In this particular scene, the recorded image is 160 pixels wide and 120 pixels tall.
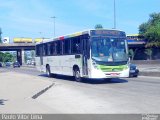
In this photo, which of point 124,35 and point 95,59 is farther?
point 124,35

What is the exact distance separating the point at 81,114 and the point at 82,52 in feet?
40.6

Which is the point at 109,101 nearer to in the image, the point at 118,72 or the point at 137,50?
the point at 118,72

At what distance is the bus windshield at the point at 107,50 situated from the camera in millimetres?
21844

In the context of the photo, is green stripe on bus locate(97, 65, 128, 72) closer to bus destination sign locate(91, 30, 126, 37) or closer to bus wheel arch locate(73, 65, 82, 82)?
bus destination sign locate(91, 30, 126, 37)

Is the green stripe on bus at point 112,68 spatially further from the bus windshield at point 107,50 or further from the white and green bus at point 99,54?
the bus windshield at point 107,50

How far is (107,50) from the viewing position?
21.9 m

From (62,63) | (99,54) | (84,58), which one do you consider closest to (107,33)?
(99,54)

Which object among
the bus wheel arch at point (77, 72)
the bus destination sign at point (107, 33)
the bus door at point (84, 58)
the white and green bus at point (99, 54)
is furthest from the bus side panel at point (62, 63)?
the bus destination sign at point (107, 33)

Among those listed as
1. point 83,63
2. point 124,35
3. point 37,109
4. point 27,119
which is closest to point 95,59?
point 83,63

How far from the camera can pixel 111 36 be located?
22531 millimetres

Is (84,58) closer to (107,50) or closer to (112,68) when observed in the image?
(107,50)

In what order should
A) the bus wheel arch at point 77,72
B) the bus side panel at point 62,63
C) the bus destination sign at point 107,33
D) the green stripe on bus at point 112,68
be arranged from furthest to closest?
the bus side panel at point 62,63 < the bus wheel arch at point 77,72 < the bus destination sign at point 107,33 < the green stripe on bus at point 112,68

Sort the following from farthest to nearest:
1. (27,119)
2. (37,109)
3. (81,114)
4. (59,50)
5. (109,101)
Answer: (59,50)
(109,101)
(37,109)
(81,114)
(27,119)

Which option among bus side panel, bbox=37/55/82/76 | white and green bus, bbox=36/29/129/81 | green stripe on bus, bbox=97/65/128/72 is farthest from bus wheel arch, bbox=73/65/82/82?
green stripe on bus, bbox=97/65/128/72
